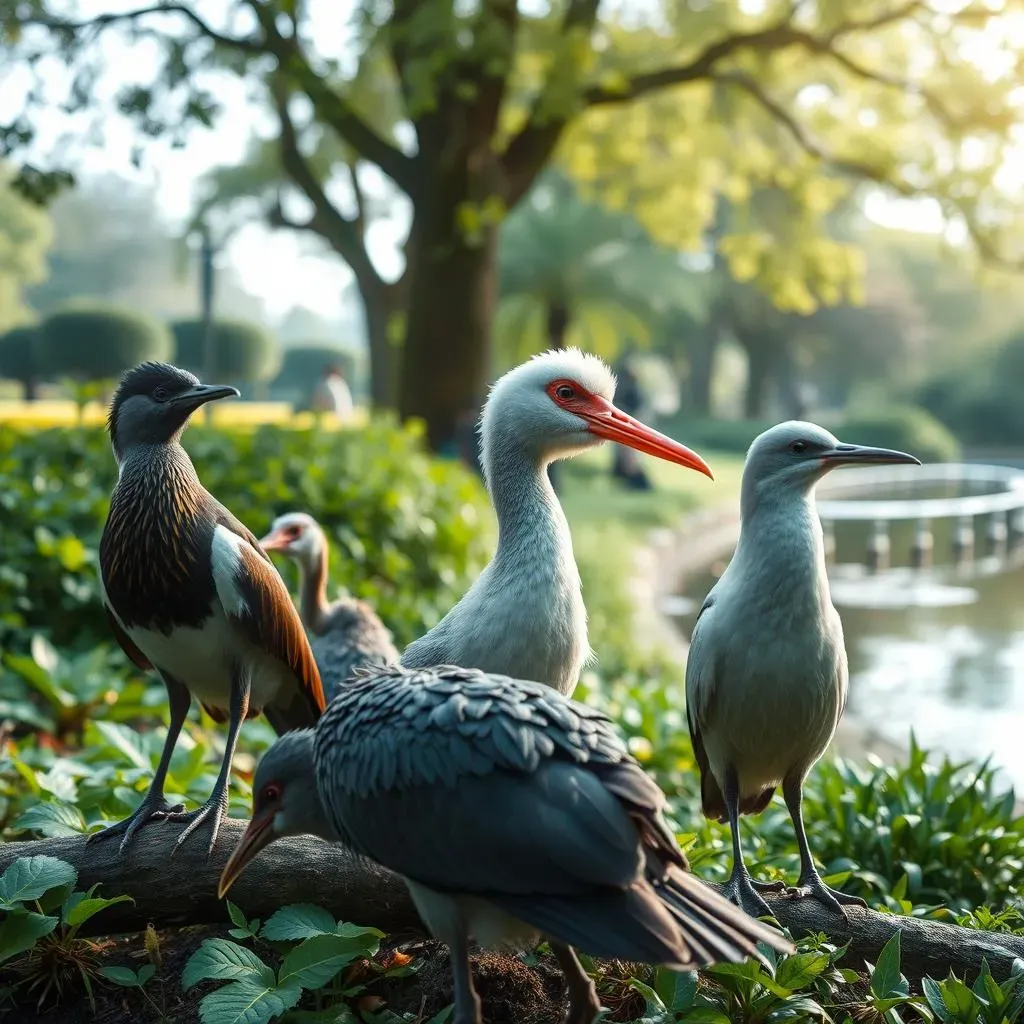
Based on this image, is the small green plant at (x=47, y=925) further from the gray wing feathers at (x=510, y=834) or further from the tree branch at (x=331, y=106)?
the tree branch at (x=331, y=106)

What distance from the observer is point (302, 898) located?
2.80 meters

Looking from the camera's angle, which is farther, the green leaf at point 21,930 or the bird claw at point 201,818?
the bird claw at point 201,818

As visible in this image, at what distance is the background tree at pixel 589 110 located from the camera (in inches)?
405

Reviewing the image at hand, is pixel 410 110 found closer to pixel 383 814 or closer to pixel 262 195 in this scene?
pixel 383 814

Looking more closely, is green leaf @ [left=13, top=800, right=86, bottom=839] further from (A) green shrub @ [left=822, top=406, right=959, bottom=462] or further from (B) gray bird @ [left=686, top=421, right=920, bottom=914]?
(A) green shrub @ [left=822, top=406, right=959, bottom=462]

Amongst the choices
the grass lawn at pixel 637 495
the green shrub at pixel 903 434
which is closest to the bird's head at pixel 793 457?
the grass lawn at pixel 637 495

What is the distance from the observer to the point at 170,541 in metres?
2.85

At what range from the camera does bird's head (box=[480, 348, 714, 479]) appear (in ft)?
9.04

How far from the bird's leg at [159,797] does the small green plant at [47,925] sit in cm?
17

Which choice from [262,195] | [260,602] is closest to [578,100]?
[260,602]

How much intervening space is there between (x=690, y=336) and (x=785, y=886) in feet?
132

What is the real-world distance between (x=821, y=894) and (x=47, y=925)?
1.95 m

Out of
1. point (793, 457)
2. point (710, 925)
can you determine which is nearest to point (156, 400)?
point (793, 457)

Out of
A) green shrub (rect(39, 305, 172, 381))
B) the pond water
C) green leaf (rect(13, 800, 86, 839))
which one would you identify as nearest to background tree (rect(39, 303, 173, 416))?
green shrub (rect(39, 305, 172, 381))
